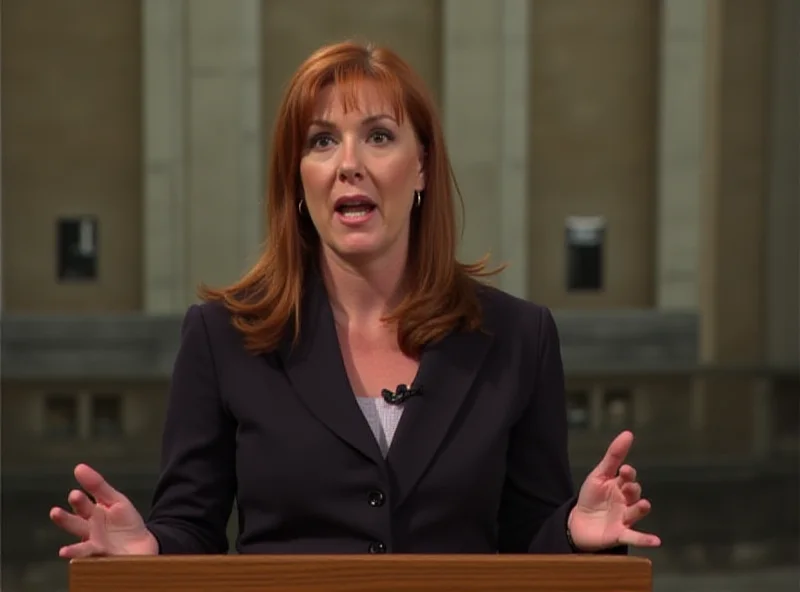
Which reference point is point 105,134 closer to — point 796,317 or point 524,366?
point 796,317

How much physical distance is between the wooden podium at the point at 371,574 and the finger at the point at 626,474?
0.26 meters

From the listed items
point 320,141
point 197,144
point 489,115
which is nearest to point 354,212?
point 320,141

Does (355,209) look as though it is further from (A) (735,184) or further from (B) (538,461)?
(A) (735,184)

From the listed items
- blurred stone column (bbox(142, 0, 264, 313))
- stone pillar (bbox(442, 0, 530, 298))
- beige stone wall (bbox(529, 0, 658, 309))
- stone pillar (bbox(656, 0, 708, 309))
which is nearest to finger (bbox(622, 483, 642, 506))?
blurred stone column (bbox(142, 0, 264, 313))

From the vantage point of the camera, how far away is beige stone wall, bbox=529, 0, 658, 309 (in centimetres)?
1157

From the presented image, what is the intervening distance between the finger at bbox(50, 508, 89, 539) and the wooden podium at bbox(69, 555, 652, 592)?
0.45ft

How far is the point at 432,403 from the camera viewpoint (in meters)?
1.96

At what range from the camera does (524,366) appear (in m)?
2.06

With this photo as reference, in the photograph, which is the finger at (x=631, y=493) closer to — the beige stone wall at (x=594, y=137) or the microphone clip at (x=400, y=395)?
the microphone clip at (x=400, y=395)

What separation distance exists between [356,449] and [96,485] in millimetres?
428

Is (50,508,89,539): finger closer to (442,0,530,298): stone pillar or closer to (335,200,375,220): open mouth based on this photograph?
(335,200,375,220): open mouth

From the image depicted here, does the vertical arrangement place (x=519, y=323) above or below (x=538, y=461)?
above

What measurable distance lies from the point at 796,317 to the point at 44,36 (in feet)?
22.5

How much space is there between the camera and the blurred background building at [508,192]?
10.6 m
